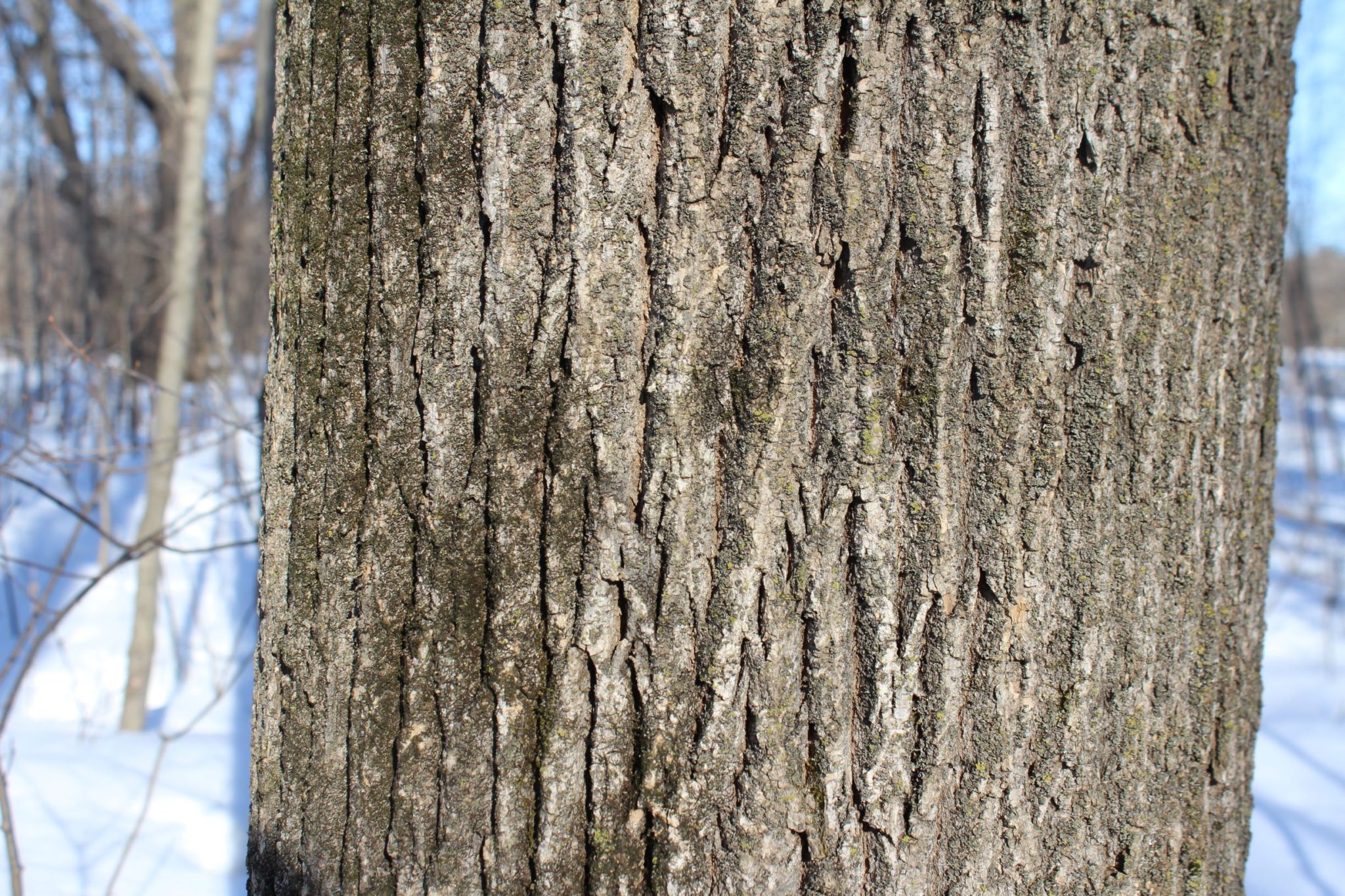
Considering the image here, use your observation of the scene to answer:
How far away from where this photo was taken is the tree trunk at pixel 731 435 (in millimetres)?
872

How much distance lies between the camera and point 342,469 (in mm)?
942

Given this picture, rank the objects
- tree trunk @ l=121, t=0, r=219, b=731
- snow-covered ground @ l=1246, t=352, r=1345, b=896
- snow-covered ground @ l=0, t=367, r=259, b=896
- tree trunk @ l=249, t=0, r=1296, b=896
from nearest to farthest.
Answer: tree trunk @ l=249, t=0, r=1296, b=896, snow-covered ground @ l=0, t=367, r=259, b=896, snow-covered ground @ l=1246, t=352, r=1345, b=896, tree trunk @ l=121, t=0, r=219, b=731

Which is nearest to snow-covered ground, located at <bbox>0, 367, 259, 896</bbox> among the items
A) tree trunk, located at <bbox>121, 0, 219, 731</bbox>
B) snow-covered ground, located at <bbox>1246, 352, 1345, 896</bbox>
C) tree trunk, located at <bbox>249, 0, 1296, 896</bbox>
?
tree trunk, located at <bbox>121, 0, 219, 731</bbox>

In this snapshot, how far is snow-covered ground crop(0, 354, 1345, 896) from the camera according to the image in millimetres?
2473

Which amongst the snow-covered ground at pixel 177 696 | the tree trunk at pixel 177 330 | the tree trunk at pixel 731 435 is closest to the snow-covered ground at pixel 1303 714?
the snow-covered ground at pixel 177 696

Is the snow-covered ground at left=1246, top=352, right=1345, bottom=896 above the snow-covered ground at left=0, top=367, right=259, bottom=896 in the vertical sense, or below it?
below

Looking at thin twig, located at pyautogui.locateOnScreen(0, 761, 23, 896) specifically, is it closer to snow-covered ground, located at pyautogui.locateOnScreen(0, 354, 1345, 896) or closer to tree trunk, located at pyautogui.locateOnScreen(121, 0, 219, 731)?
snow-covered ground, located at pyautogui.locateOnScreen(0, 354, 1345, 896)

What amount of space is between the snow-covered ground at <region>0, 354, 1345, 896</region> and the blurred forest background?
0.04 feet

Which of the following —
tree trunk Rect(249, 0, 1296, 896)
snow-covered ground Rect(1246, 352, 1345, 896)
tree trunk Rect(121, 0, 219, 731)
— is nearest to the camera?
tree trunk Rect(249, 0, 1296, 896)

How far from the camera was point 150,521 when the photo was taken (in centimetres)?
363

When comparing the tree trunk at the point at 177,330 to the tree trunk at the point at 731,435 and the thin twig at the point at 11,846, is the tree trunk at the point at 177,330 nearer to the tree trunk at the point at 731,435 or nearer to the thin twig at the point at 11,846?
the thin twig at the point at 11,846

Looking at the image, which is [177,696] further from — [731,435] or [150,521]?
[731,435]

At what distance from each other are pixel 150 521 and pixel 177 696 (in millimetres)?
1447

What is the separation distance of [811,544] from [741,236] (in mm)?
342
